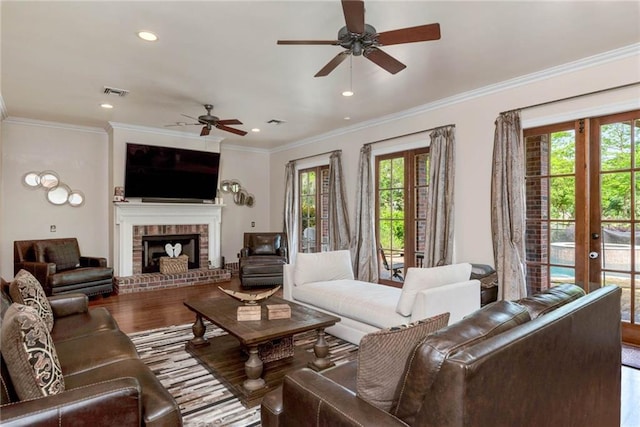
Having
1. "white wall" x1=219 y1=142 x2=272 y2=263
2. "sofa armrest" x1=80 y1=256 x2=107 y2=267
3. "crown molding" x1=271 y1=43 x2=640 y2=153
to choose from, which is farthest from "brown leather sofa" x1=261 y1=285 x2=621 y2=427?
"white wall" x1=219 y1=142 x2=272 y2=263

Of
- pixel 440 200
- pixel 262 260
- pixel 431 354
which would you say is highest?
pixel 440 200

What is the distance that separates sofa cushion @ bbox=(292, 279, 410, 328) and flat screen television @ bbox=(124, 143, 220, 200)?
148 inches

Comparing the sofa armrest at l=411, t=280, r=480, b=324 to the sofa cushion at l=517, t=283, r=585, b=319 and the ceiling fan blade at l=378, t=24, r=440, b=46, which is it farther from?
the ceiling fan blade at l=378, t=24, r=440, b=46

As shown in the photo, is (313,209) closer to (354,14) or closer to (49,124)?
(49,124)

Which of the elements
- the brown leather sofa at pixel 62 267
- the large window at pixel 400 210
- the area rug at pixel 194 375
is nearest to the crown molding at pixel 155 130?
the brown leather sofa at pixel 62 267

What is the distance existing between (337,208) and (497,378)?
5311 millimetres

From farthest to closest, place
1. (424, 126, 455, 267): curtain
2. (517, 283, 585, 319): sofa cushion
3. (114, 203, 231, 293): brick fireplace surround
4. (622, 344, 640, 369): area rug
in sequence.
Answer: (114, 203, 231, 293): brick fireplace surround < (424, 126, 455, 267): curtain < (622, 344, 640, 369): area rug < (517, 283, 585, 319): sofa cushion

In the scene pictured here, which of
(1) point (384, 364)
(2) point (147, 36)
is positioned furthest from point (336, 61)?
(1) point (384, 364)

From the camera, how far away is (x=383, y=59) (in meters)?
2.86

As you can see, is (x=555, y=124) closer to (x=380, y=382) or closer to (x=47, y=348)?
(x=380, y=382)

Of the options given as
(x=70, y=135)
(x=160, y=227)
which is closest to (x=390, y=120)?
(x=160, y=227)

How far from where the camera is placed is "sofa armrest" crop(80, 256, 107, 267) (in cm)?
579

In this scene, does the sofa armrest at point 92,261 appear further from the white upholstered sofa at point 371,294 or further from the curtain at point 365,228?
the curtain at point 365,228

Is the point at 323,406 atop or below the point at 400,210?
below
